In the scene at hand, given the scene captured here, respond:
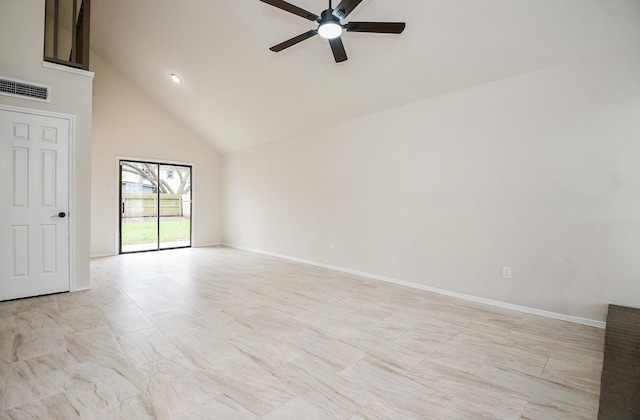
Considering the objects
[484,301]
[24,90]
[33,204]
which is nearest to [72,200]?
[33,204]

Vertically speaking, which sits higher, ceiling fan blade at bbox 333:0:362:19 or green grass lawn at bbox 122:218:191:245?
ceiling fan blade at bbox 333:0:362:19

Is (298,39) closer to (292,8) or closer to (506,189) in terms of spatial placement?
(292,8)

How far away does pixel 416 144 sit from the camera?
409 centimetres

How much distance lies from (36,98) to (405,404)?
491 centimetres

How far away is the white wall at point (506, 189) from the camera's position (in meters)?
2.76

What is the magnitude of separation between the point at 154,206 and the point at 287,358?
6.15 meters

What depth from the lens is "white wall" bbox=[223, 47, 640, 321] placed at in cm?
276

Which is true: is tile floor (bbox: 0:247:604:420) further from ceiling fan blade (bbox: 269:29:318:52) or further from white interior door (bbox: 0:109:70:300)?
ceiling fan blade (bbox: 269:29:318:52)

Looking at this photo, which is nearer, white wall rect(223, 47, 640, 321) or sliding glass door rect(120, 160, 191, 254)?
white wall rect(223, 47, 640, 321)

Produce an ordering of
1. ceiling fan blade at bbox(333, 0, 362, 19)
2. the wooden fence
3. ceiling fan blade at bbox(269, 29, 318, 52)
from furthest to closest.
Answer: the wooden fence, ceiling fan blade at bbox(269, 29, 318, 52), ceiling fan blade at bbox(333, 0, 362, 19)

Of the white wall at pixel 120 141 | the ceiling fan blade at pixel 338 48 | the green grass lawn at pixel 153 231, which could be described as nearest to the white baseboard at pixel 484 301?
the ceiling fan blade at pixel 338 48

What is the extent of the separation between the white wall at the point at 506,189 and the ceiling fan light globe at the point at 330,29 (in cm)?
191

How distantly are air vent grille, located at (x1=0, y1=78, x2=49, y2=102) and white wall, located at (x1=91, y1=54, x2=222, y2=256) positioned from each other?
2.93m

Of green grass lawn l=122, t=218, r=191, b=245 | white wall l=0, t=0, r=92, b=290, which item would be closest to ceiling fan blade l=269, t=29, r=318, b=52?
white wall l=0, t=0, r=92, b=290
